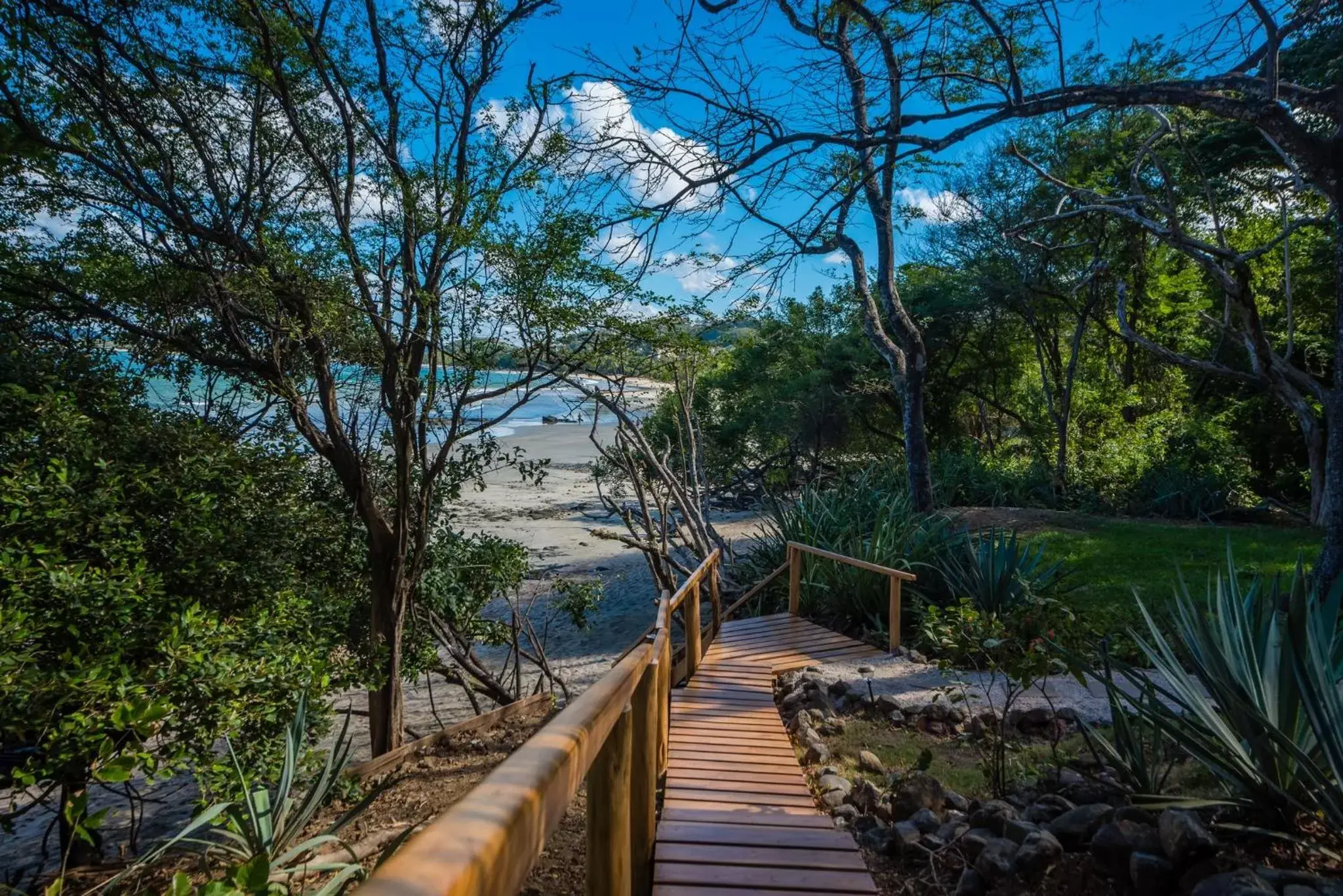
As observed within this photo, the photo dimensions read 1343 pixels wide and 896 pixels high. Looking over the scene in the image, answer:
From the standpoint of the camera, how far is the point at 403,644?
7.18 meters

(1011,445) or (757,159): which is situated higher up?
(757,159)

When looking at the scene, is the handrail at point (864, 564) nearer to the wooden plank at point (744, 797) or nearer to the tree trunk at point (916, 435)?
the tree trunk at point (916, 435)

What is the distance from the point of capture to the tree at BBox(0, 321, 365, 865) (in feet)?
11.2

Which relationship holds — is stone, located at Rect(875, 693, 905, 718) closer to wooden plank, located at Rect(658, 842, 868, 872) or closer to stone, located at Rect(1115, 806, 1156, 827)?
wooden plank, located at Rect(658, 842, 868, 872)

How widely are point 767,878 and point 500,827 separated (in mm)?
2488

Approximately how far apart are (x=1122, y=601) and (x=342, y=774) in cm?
793

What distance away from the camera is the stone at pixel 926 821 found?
10.9 feet

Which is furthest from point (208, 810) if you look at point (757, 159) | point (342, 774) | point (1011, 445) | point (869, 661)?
point (1011, 445)

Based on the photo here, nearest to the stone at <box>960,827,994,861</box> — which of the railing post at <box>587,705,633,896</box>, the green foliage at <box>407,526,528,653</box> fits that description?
the railing post at <box>587,705,633,896</box>

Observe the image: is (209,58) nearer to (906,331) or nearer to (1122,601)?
(906,331)

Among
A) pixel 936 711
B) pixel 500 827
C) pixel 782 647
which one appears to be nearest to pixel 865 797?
pixel 936 711

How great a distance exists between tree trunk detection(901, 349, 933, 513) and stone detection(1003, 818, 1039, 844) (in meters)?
7.70

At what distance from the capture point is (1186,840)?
2.37 meters

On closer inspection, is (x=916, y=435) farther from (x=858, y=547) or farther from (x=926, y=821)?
(x=926, y=821)
